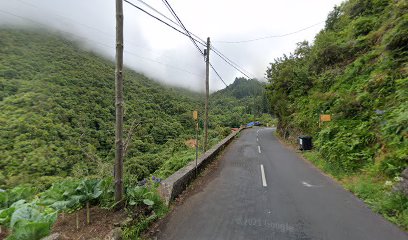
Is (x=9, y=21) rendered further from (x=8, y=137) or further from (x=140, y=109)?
(x=8, y=137)

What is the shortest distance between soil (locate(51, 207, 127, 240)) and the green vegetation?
5120mm

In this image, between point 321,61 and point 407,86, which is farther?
point 321,61

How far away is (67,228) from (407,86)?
10732 mm

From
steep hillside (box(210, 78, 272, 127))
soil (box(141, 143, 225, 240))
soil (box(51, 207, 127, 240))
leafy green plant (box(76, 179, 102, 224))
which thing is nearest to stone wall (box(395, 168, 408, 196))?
soil (box(141, 143, 225, 240))

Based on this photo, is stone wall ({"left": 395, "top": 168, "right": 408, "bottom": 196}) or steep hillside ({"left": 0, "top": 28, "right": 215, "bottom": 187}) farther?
steep hillside ({"left": 0, "top": 28, "right": 215, "bottom": 187})

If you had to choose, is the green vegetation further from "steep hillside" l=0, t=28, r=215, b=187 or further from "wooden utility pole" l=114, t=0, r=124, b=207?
"steep hillside" l=0, t=28, r=215, b=187

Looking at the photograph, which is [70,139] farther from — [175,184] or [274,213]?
[274,213]

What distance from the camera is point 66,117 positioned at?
953 inches

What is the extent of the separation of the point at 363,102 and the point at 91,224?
1132 centimetres

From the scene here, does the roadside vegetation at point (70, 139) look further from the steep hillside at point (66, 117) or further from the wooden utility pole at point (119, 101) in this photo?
the wooden utility pole at point (119, 101)

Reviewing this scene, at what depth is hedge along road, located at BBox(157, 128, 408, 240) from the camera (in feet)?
12.2

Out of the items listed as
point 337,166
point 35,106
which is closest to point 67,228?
point 337,166

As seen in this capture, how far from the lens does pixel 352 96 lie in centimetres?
1092

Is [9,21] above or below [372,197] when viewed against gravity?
above
